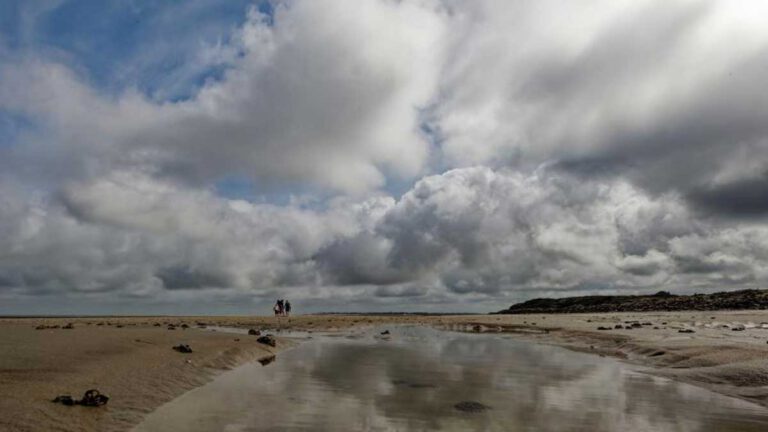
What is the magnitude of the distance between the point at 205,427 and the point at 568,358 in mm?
22148

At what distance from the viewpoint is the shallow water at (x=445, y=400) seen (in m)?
12.8

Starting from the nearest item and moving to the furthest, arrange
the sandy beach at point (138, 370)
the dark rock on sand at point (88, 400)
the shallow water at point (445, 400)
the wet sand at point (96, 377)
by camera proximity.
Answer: the wet sand at point (96, 377)
the sandy beach at point (138, 370)
the dark rock on sand at point (88, 400)
the shallow water at point (445, 400)

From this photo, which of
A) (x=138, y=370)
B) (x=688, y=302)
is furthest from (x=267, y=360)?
(x=688, y=302)

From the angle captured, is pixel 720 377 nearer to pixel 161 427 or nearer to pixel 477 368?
pixel 477 368

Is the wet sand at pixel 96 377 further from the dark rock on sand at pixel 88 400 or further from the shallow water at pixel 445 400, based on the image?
the shallow water at pixel 445 400

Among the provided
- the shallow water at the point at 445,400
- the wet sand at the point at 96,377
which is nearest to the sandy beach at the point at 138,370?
the wet sand at the point at 96,377

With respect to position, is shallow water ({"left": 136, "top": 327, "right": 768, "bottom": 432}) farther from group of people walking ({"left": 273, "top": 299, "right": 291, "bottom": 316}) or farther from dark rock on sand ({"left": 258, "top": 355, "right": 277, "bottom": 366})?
group of people walking ({"left": 273, "top": 299, "right": 291, "bottom": 316})

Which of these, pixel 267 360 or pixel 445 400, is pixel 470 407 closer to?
pixel 445 400

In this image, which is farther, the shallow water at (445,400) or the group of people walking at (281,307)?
the group of people walking at (281,307)

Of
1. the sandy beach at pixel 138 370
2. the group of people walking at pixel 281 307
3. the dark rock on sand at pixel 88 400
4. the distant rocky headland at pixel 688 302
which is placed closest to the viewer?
the sandy beach at pixel 138 370

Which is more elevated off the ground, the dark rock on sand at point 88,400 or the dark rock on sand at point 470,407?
the dark rock on sand at point 88,400

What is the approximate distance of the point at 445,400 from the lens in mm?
15680

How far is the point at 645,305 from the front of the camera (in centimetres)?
11331

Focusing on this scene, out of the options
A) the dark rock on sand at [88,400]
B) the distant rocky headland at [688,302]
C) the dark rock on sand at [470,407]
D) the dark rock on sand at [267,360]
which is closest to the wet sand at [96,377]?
the dark rock on sand at [88,400]
